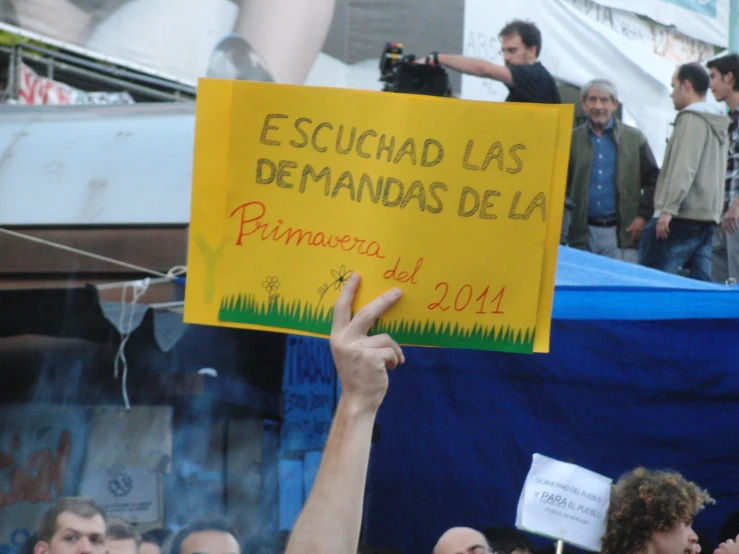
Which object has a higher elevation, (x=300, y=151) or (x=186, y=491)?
(x=300, y=151)

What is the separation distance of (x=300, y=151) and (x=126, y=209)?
2.53 metres

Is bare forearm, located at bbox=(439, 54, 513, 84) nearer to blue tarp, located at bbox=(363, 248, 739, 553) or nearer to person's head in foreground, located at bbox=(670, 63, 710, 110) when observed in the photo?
person's head in foreground, located at bbox=(670, 63, 710, 110)

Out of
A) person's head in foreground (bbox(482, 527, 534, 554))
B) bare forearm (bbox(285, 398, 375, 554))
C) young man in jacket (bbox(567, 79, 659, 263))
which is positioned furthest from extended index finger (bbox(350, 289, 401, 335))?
young man in jacket (bbox(567, 79, 659, 263))

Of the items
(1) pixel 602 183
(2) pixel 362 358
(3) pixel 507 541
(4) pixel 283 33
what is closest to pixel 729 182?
(1) pixel 602 183

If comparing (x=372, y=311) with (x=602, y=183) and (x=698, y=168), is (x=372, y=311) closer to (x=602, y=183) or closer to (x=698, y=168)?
(x=698, y=168)

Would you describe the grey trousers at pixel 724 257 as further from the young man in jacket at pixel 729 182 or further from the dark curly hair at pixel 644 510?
the dark curly hair at pixel 644 510

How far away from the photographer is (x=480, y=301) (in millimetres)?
1665

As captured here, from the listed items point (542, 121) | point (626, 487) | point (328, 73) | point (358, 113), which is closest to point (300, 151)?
point (358, 113)

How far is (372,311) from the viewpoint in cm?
156

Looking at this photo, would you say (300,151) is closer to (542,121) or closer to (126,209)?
(542,121)

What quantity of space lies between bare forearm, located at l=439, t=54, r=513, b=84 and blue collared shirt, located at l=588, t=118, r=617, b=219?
0.87m

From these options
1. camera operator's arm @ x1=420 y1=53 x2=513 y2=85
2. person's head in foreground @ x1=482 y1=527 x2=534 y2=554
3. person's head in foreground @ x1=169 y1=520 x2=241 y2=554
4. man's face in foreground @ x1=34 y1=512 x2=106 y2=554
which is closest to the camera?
man's face in foreground @ x1=34 y1=512 x2=106 y2=554

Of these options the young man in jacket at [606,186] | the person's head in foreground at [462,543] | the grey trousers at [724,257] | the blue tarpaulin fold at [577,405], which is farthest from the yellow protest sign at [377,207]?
the young man in jacket at [606,186]

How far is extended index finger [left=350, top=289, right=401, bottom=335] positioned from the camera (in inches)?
60.3
